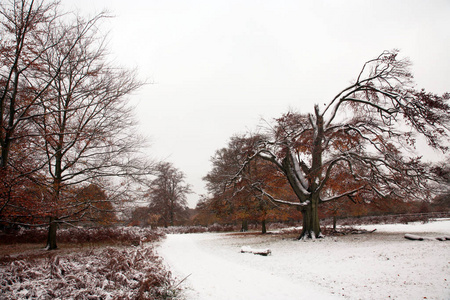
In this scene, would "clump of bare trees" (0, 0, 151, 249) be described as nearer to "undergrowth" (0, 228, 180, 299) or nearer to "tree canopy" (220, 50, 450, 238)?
"undergrowth" (0, 228, 180, 299)

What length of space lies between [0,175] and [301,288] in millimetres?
6787

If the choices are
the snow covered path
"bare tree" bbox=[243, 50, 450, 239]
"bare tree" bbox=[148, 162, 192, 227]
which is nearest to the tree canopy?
"bare tree" bbox=[243, 50, 450, 239]

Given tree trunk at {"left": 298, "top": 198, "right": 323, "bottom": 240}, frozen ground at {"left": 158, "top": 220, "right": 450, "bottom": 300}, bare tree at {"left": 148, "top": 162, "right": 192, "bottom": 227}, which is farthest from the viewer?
bare tree at {"left": 148, "top": 162, "right": 192, "bottom": 227}

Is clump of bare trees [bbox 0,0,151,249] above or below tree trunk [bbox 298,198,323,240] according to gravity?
above

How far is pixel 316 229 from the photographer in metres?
15.9

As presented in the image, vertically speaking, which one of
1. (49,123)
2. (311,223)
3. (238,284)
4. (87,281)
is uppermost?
(49,123)

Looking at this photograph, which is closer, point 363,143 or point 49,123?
point 49,123

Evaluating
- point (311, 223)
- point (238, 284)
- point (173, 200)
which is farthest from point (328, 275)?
point (173, 200)

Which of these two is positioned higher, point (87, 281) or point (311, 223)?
point (87, 281)

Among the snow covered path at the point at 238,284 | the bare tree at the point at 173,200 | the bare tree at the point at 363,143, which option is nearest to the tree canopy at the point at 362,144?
the bare tree at the point at 363,143

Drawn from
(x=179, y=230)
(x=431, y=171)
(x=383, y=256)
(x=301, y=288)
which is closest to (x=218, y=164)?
(x=179, y=230)

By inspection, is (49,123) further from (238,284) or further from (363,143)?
(363,143)

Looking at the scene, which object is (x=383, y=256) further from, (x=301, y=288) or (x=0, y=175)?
(x=0, y=175)

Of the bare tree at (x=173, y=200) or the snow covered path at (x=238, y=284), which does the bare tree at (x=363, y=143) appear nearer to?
the snow covered path at (x=238, y=284)
